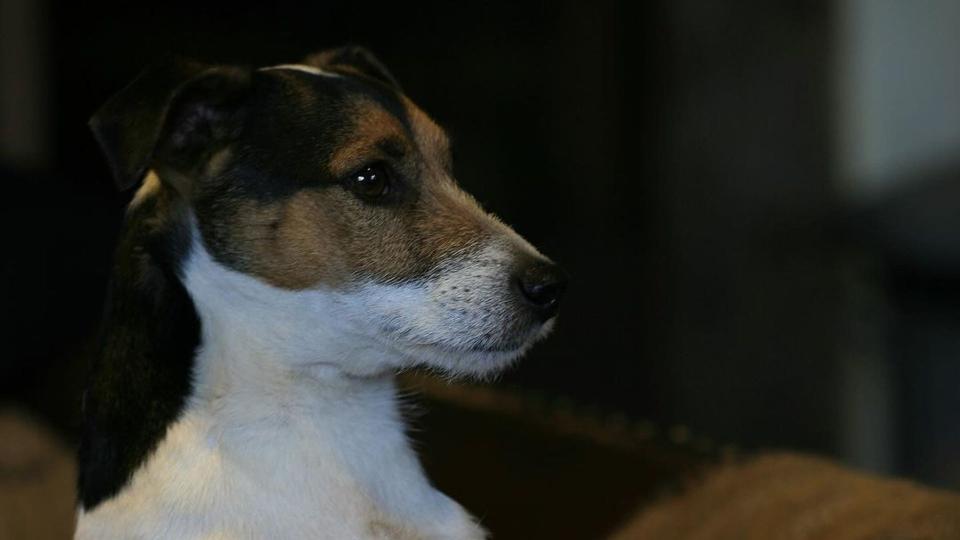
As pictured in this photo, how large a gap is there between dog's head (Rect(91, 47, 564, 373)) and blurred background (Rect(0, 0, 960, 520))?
2123 millimetres

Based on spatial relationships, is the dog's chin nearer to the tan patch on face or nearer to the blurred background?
the tan patch on face

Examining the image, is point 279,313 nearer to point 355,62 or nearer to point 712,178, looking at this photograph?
point 355,62

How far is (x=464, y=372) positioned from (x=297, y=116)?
1.14 feet

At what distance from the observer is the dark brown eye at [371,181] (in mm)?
1521

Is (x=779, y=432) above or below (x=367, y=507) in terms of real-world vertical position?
below

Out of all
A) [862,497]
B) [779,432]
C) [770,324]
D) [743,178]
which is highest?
[862,497]

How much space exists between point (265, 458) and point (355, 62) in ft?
1.90

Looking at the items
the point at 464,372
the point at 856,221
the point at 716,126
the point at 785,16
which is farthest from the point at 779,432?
the point at 464,372

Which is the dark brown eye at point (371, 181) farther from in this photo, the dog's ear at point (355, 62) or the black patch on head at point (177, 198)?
the dog's ear at point (355, 62)

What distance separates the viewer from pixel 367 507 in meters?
1.48

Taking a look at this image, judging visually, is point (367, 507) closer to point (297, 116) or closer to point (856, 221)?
point (297, 116)

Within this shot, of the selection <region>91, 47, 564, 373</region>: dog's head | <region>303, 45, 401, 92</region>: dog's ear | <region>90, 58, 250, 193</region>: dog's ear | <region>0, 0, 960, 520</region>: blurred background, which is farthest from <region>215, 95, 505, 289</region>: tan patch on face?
<region>0, 0, 960, 520</region>: blurred background

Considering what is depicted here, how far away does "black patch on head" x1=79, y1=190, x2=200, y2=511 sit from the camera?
4.83 ft

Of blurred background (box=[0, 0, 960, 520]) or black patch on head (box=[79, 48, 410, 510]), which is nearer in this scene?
black patch on head (box=[79, 48, 410, 510])
